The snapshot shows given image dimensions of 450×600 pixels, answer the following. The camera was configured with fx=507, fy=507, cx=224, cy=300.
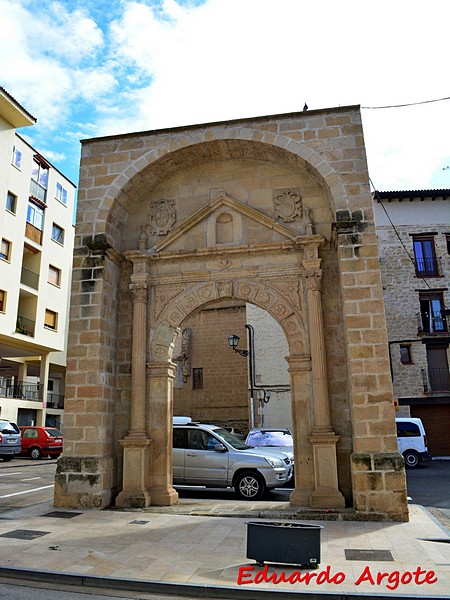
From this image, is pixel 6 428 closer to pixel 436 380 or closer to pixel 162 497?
pixel 162 497

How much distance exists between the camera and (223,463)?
9.44 meters

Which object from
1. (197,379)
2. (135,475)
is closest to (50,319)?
(197,379)

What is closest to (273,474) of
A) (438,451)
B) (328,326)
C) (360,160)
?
(328,326)

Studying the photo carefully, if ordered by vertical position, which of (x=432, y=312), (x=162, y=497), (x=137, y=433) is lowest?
(x=162, y=497)

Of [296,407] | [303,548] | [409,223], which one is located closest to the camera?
[303,548]

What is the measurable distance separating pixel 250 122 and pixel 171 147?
1.43m

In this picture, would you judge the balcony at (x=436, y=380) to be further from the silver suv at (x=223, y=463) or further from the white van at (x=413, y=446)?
the silver suv at (x=223, y=463)

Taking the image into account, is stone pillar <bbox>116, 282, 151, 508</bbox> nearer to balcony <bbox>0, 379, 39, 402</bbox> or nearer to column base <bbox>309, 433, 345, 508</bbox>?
column base <bbox>309, 433, 345, 508</bbox>

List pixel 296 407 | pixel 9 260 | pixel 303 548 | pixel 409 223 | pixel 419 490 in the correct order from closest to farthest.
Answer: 1. pixel 303 548
2. pixel 296 407
3. pixel 419 490
4. pixel 9 260
5. pixel 409 223

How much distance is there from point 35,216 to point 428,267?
724 inches

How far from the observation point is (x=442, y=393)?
21594mm

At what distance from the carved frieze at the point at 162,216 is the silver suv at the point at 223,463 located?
3.89m

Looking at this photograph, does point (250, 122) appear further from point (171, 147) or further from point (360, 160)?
point (360, 160)

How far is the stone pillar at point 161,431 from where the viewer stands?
806 centimetres
